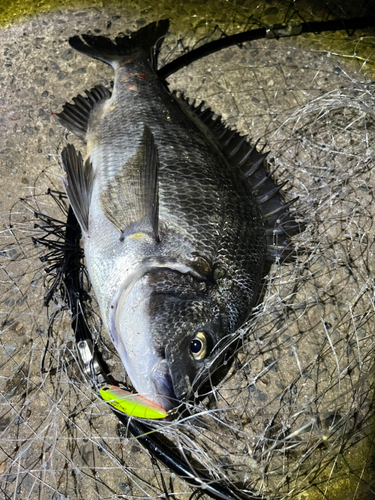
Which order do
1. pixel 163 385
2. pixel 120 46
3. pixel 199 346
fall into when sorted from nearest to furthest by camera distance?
pixel 163 385 → pixel 199 346 → pixel 120 46

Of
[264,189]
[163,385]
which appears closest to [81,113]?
[264,189]

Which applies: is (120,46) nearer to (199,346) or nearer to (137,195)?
(137,195)

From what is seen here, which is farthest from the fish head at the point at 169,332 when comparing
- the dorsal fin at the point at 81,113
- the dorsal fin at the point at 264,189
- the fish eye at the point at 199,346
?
the dorsal fin at the point at 81,113

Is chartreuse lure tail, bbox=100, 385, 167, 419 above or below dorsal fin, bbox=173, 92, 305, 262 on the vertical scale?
below

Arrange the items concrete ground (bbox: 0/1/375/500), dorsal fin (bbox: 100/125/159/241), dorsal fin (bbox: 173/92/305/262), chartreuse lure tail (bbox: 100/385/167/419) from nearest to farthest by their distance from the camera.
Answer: chartreuse lure tail (bbox: 100/385/167/419), dorsal fin (bbox: 100/125/159/241), concrete ground (bbox: 0/1/375/500), dorsal fin (bbox: 173/92/305/262)

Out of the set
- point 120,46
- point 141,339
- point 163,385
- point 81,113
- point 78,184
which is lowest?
point 163,385

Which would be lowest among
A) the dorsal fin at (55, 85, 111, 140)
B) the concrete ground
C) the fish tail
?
the concrete ground

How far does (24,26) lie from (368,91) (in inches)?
118

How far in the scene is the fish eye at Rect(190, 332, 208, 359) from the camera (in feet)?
5.55

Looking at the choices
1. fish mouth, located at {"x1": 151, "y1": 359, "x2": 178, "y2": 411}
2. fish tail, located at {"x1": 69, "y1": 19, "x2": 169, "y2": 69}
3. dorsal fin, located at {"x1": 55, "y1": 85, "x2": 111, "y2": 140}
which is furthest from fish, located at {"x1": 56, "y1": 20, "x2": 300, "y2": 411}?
fish tail, located at {"x1": 69, "y1": 19, "x2": 169, "y2": 69}

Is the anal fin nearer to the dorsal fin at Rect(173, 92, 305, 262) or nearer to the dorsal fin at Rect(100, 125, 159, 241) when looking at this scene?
the dorsal fin at Rect(100, 125, 159, 241)

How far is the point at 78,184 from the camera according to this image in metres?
2.18

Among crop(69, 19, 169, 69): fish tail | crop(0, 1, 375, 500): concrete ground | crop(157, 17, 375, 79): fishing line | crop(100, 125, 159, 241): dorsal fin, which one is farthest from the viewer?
crop(157, 17, 375, 79): fishing line

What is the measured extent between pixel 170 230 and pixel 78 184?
2.26ft
